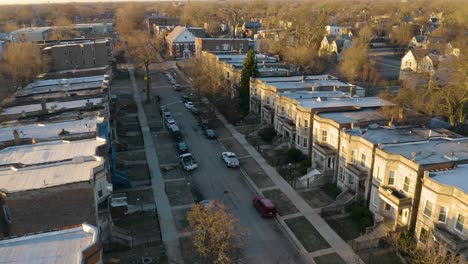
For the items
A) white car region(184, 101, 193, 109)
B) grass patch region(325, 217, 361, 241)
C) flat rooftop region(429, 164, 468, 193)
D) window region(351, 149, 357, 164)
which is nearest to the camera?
flat rooftop region(429, 164, 468, 193)

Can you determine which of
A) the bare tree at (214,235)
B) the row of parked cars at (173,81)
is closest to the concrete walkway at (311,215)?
the bare tree at (214,235)

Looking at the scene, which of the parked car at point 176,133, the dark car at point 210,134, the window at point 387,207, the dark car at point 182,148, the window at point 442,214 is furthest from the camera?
the dark car at point 210,134

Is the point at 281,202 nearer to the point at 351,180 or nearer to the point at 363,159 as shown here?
the point at 351,180

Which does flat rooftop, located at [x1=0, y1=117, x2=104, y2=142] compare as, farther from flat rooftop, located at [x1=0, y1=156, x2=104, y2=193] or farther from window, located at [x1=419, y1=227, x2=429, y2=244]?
window, located at [x1=419, y1=227, x2=429, y2=244]

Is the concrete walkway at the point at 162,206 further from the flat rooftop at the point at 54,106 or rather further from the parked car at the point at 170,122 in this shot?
the flat rooftop at the point at 54,106

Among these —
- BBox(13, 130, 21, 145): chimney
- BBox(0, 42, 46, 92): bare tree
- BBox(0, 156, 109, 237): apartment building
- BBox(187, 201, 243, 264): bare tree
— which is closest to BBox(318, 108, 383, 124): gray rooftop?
BBox(187, 201, 243, 264): bare tree

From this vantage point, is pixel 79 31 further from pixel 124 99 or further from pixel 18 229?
pixel 18 229
